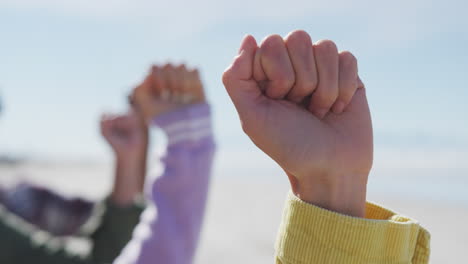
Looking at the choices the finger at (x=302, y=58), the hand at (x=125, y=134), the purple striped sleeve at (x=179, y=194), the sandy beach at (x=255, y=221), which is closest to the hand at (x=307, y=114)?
the finger at (x=302, y=58)

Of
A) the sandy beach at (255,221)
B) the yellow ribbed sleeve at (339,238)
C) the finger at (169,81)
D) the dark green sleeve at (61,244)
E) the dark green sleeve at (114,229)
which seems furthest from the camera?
the sandy beach at (255,221)

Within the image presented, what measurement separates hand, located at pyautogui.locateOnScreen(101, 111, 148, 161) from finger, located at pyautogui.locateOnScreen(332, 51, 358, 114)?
1323 millimetres

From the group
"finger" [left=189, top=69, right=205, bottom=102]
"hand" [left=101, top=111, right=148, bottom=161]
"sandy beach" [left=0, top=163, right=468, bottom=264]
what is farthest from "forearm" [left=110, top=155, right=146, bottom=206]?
"sandy beach" [left=0, top=163, right=468, bottom=264]

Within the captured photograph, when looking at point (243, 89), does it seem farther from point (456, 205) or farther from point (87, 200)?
point (456, 205)

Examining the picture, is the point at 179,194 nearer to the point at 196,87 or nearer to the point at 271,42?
the point at 196,87

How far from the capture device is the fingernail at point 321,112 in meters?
0.99

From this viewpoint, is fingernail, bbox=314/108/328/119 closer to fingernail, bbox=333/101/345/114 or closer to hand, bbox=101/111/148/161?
fingernail, bbox=333/101/345/114

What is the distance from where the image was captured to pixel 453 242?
5867mm

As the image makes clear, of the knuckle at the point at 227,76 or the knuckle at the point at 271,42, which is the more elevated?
the knuckle at the point at 271,42

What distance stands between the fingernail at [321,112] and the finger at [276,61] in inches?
3.3

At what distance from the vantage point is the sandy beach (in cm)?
498

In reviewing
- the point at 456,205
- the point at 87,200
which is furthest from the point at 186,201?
the point at 456,205

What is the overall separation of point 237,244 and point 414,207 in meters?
3.96

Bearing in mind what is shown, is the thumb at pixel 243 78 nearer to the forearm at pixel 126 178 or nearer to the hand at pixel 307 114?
the hand at pixel 307 114
